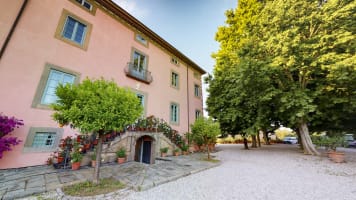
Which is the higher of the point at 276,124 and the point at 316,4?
the point at 316,4

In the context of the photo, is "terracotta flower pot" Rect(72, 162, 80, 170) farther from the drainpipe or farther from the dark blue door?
the drainpipe

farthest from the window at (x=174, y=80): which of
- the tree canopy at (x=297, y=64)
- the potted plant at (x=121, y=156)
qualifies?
the potted plant at (x=121, y=156)

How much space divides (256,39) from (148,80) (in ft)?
29.5

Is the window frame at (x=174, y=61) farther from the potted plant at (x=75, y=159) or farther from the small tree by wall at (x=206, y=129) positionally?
the potted plant at (x=75, y=159)

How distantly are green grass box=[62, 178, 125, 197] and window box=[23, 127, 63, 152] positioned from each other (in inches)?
138

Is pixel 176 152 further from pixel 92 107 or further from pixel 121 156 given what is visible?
pixel 92 107

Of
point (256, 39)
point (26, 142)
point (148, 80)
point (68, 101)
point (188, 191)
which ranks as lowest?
point (188, 191)

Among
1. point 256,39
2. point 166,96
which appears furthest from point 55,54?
point 256,39

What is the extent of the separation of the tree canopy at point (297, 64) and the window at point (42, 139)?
1120cm

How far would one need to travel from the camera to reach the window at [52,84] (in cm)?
670

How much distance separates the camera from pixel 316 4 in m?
8.57

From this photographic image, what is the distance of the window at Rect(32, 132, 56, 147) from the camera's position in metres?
6.19

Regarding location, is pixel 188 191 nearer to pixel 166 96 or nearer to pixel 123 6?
pixel 166 96

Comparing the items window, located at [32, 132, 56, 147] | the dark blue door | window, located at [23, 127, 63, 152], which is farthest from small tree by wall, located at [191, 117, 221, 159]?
window, located at [32, 132, 56, 147]
